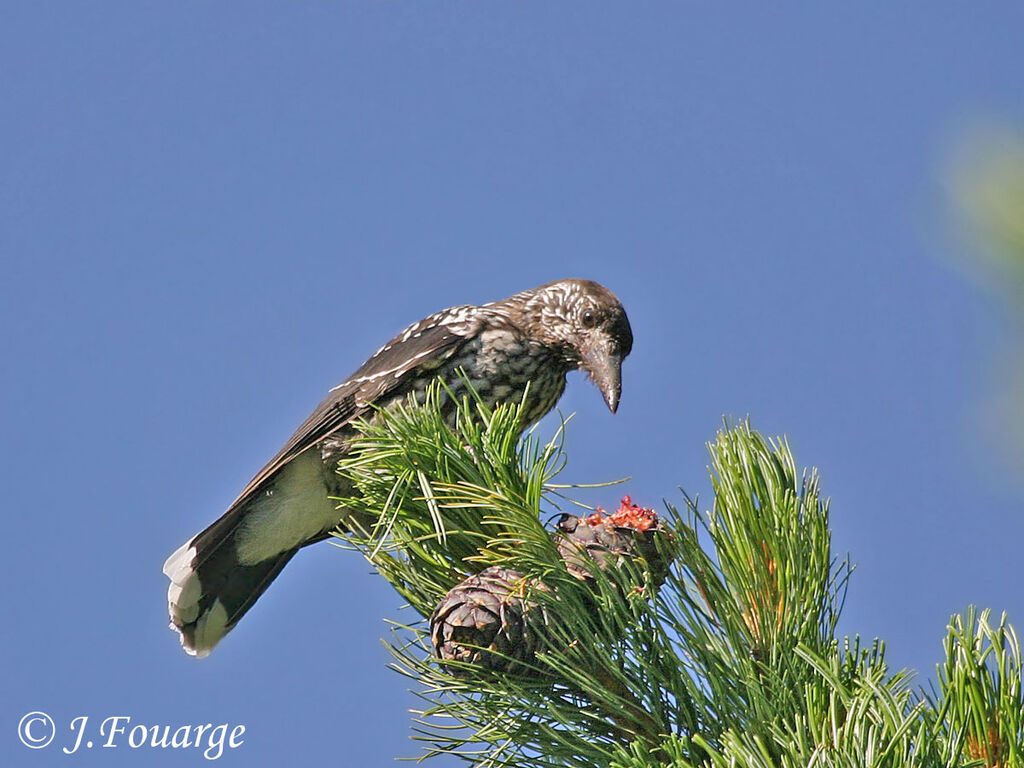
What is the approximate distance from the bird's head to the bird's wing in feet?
0.90

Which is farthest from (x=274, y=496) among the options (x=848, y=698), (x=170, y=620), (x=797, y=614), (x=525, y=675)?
(x=848, y=698)

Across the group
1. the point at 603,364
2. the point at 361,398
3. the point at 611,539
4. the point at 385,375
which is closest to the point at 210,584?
the point at 361,398

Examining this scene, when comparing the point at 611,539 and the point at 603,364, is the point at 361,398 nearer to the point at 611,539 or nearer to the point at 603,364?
the point at 603,364

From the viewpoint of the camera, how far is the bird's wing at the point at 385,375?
15.1ft

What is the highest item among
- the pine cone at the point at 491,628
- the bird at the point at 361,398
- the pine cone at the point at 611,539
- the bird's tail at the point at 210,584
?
the bird at the point at 361,398

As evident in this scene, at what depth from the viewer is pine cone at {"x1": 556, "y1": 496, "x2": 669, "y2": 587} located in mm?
2461

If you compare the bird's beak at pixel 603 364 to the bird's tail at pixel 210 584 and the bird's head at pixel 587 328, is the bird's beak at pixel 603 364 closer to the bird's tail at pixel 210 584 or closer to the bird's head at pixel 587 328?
the bird's head at pixel 587 328

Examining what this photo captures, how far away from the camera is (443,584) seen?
2.79m

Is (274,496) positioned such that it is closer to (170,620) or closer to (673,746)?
(170,620)

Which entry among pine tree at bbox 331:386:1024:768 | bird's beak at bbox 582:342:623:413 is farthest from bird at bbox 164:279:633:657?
pine tree at bbox 331:386:1024:768

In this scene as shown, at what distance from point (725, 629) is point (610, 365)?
240cm

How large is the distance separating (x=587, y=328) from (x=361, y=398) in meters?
0.91

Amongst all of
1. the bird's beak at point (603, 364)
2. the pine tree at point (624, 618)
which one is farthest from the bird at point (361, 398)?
the pine tree at point (624, 618)

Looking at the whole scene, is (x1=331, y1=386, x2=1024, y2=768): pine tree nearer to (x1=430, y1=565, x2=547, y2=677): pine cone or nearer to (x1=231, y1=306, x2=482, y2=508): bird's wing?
(x1=430, y1=565, x2=547, y2=677): pine cone
